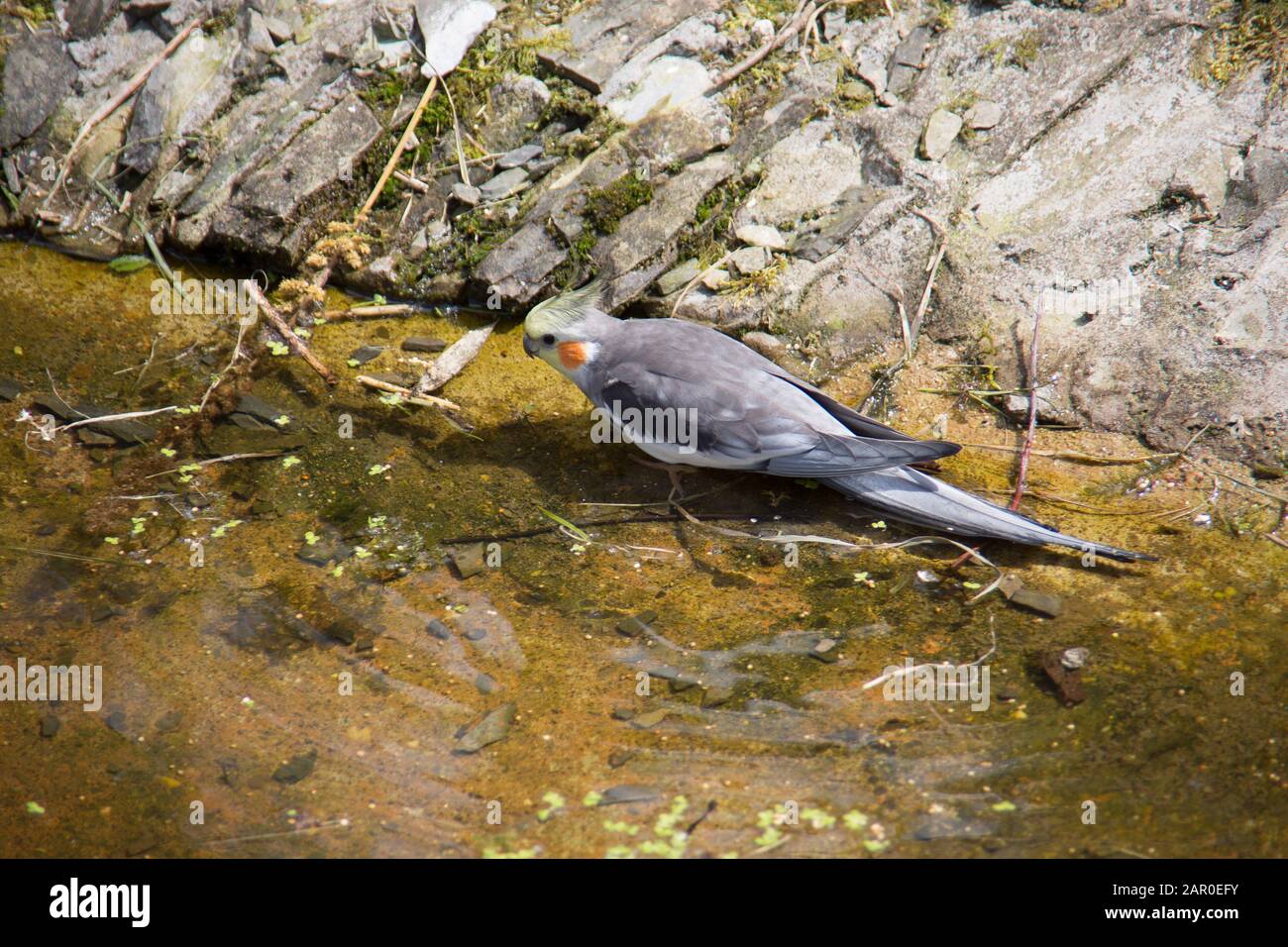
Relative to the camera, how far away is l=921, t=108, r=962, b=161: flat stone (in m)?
5.25

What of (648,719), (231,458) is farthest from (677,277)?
(648,719)

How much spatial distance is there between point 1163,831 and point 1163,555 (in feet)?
4.80

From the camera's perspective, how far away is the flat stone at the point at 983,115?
5242mm

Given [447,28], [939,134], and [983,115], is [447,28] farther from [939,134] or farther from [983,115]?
[983,115]

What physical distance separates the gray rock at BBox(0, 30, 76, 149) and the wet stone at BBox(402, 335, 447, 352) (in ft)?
10.4

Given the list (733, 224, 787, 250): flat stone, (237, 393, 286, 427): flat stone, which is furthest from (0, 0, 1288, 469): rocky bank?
(237, 393, 286, 427): flat stone

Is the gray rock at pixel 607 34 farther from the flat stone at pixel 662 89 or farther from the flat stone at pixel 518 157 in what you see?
the flat stone at pixel 518 157

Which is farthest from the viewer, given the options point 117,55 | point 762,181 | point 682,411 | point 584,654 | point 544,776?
point 117,55

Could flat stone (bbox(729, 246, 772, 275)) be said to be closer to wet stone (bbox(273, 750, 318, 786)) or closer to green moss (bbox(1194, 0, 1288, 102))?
green moss (bbox(1194, 0, 1288, 102))

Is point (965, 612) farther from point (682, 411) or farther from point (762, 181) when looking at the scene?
point (762, 181)

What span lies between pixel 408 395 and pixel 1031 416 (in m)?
3.13

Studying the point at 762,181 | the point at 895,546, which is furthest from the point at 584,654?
the point at 762,181

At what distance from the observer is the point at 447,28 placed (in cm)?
598

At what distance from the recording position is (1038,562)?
3.92 meters
